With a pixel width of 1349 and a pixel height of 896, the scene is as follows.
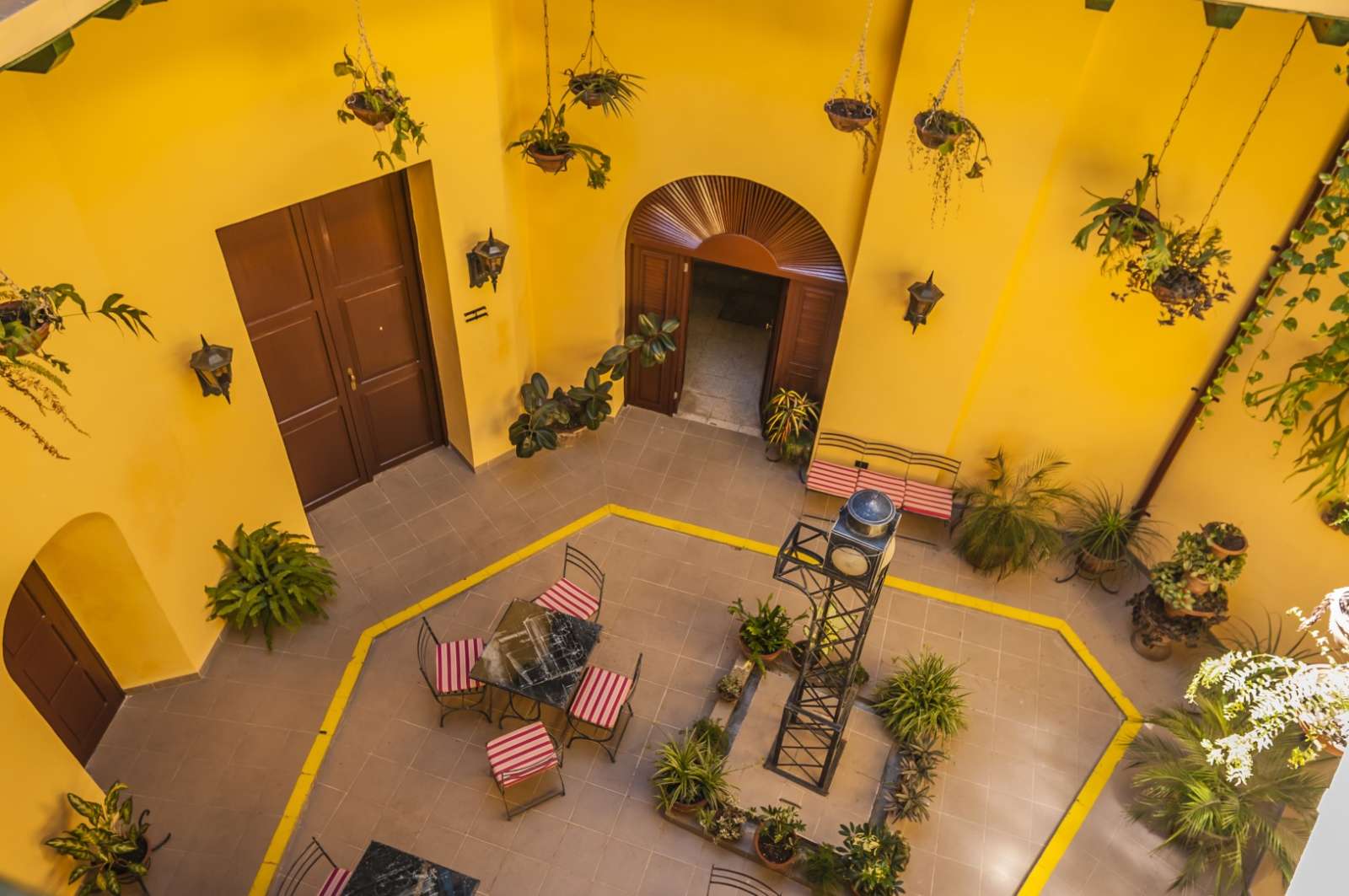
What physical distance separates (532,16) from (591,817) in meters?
7.73

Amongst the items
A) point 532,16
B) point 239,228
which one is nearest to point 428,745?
point 239,228

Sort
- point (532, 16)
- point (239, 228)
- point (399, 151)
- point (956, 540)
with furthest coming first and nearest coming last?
point (956, 540) < point (532, 16) < point (239, 228) < point (399, 151)

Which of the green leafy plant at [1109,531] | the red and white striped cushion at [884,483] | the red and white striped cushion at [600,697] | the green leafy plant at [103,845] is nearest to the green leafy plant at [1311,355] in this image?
the green leafy plant at [1109,531]

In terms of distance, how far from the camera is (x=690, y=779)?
764cm

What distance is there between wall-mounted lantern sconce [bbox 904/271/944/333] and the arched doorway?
1.05m

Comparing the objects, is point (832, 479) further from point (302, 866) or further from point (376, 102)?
point (302, 866)

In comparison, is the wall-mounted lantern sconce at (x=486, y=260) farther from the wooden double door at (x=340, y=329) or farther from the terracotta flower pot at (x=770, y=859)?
the terracotta flower pot at (x=770, y=859)

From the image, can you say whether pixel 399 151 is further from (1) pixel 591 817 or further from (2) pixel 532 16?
(1) pixel 591 817

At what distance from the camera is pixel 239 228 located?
26.3 feet

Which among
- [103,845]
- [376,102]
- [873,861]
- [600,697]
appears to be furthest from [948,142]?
[103,845]

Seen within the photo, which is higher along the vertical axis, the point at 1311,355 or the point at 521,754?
the point at 1311,355

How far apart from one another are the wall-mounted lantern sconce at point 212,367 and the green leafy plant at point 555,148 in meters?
3.57

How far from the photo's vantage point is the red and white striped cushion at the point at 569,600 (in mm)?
9000

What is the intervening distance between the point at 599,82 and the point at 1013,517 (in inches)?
249
